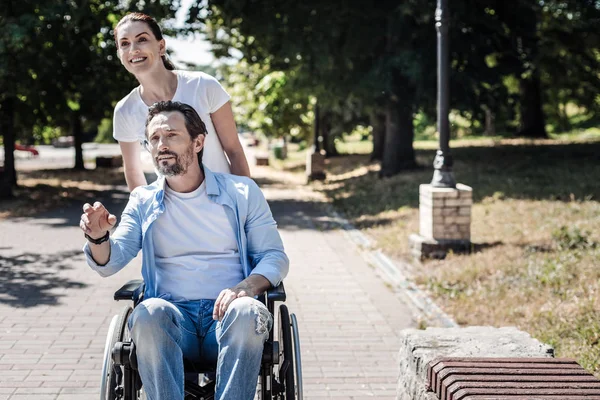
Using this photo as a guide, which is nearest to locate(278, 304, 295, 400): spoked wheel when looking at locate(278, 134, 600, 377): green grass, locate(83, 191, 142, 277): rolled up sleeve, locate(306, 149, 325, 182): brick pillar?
locate(83, 191, 142, 277): rolled up sleeve

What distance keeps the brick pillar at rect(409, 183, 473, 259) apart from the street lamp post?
0.16 metres

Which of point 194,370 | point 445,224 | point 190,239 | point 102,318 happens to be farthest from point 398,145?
point 194,370

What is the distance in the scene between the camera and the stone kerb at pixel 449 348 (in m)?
4.11

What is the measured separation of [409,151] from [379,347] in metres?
15.7

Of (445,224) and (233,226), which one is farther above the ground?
(233,226)

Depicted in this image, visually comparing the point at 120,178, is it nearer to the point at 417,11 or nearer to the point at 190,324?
the point at 417,11

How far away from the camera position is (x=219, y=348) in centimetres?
334

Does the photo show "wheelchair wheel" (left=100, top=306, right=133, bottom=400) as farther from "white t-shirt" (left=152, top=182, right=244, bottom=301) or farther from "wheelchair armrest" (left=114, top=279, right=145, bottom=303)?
"white t-shirt" (left=152, top=182, right=244, bottom=301)

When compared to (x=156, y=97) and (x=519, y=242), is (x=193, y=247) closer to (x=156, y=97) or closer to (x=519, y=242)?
(x=156, y=97)

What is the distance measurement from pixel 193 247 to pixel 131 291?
1.13 ft

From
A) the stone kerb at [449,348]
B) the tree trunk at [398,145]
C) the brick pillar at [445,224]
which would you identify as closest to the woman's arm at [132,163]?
the stone kerb at [449,348]

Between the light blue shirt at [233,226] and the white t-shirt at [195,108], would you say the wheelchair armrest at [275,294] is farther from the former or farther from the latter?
the white t-shirt at [195,108]

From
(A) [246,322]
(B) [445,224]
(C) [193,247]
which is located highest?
(C) [193,247]

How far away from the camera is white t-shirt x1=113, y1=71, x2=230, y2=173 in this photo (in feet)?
13.6
